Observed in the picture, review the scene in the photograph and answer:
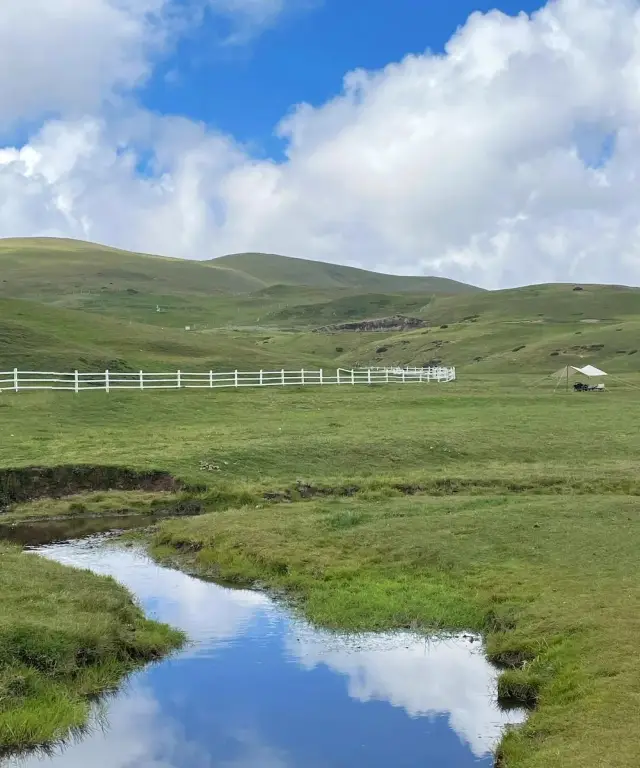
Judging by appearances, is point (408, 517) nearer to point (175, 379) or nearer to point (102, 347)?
point (175, 379)

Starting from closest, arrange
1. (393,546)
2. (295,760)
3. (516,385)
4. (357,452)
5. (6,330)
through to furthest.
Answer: (295,760)
(393,546)
(357,452)
(516,385)
(6,330)

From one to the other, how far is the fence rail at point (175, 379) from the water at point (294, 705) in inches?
1437

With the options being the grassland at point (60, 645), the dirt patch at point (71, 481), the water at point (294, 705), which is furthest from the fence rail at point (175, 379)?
the water at point (294, 705)

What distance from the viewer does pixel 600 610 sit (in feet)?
59.8

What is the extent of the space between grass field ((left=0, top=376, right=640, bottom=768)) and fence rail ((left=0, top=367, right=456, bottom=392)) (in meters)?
3.01

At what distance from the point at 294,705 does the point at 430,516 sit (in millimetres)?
13360

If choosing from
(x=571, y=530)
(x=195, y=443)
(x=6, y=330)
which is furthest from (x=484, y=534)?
(x=6, y=330)

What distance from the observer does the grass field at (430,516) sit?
1619 cm

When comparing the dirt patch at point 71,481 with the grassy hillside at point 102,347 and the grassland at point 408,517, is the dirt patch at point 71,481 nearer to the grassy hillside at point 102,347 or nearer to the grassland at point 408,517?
the grassland at point 408,517

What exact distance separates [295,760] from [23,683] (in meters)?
4.95

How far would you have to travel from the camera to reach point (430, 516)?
29.0 m

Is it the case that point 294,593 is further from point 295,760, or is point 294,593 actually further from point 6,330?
point 6,330

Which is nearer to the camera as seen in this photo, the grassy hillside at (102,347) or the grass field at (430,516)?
the grass field at (430,516)

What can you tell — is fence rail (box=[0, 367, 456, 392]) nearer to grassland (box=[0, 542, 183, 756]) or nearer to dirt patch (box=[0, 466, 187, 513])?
dirt patch (box=[0, 466, 187, 513])
